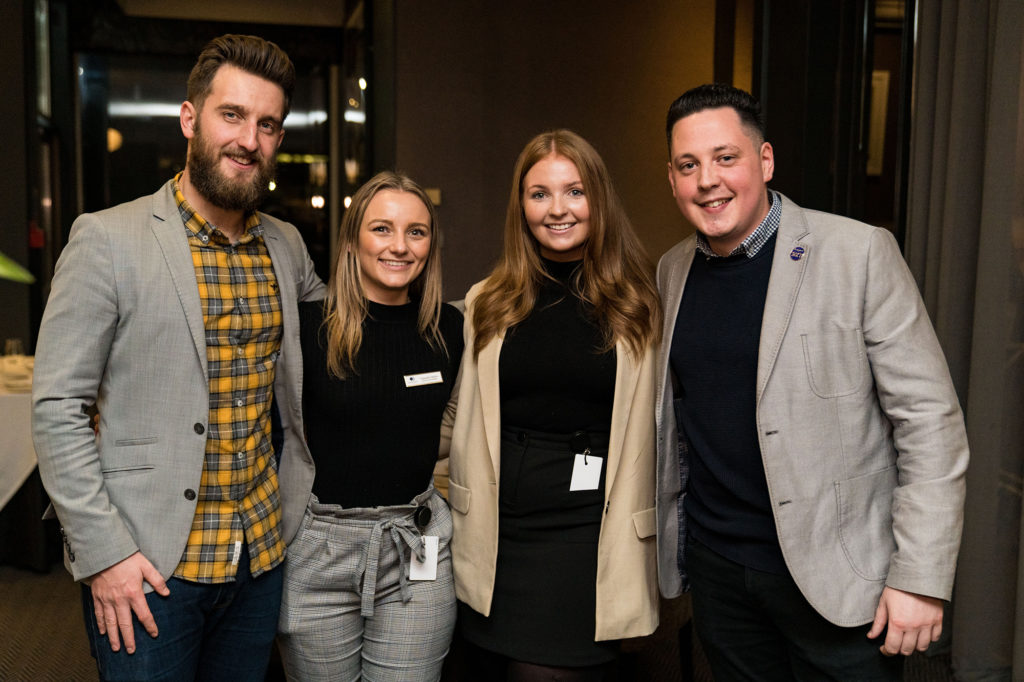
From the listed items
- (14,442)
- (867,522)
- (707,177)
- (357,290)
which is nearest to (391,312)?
(357,290)

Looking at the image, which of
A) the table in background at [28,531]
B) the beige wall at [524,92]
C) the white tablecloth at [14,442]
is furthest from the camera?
the beige wall at [524,92]

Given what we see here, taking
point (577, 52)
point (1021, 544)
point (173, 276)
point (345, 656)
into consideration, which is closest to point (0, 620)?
point (345, 656)

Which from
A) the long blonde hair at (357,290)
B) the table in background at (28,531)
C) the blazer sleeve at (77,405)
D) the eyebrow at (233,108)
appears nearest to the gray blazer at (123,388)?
the blazer sleeve at (77,405)

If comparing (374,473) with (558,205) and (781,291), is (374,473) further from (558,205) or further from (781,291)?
(781,291)

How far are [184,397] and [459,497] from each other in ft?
2.39

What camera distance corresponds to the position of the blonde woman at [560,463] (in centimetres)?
203

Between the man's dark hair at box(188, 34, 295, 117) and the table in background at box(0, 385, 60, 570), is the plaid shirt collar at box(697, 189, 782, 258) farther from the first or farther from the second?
the table in background at box(0, 385, 60, 570)

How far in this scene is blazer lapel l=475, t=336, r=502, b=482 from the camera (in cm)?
204

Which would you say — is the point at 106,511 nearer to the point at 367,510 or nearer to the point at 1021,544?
the point at 367,510

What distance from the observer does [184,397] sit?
5.56 ft

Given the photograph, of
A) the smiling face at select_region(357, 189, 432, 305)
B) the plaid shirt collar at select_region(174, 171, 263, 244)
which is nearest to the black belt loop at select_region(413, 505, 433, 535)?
the smiling face at select_region(357, 189, 432, 305)

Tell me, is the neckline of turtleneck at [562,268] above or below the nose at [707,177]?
below

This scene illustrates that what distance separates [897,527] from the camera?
163cm

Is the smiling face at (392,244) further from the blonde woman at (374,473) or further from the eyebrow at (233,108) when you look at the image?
the eyebrow at (233,108)
